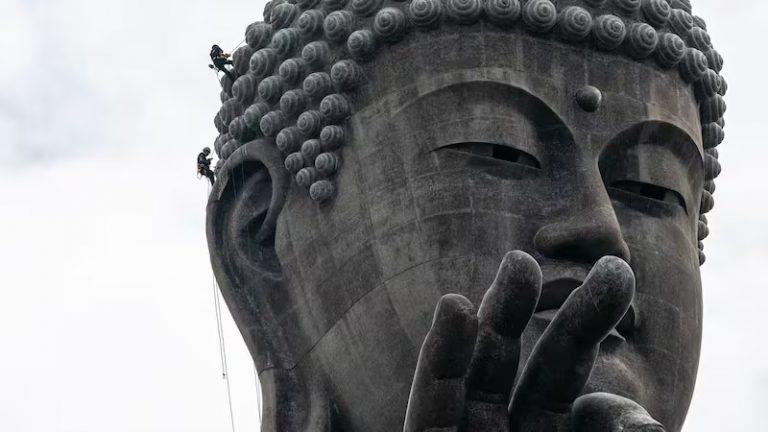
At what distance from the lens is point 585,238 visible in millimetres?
18594

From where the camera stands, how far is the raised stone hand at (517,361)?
1589cm

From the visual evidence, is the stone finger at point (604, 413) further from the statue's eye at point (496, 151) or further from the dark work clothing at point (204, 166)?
the dark work clothing at point (204, 166)

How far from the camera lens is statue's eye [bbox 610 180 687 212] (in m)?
19.5

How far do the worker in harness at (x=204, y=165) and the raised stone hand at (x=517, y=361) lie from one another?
6462mm

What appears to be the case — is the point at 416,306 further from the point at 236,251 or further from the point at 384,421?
the point at 236,251

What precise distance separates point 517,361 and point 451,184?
10.4 ft

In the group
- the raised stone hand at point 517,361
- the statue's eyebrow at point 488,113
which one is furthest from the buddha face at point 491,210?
the raised stone hand at point 517,361

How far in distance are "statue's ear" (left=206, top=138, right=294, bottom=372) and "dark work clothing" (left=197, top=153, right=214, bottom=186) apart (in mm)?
961

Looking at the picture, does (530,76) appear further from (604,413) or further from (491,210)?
(604,413)

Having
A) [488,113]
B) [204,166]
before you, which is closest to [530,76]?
[488,113]

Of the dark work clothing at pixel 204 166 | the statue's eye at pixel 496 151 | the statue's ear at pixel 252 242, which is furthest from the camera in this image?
the dark work clothing at pixel 204 166

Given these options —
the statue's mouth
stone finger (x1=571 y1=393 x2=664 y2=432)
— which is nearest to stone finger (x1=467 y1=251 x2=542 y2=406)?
stone finger (x1=571 y1=393 x2=664 y2=432)

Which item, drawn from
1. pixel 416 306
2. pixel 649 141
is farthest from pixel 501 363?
pixel 649 141

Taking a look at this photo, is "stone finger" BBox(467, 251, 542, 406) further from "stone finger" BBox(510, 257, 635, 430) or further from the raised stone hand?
"stone finger" BBox(510, 257, 635, 430)
